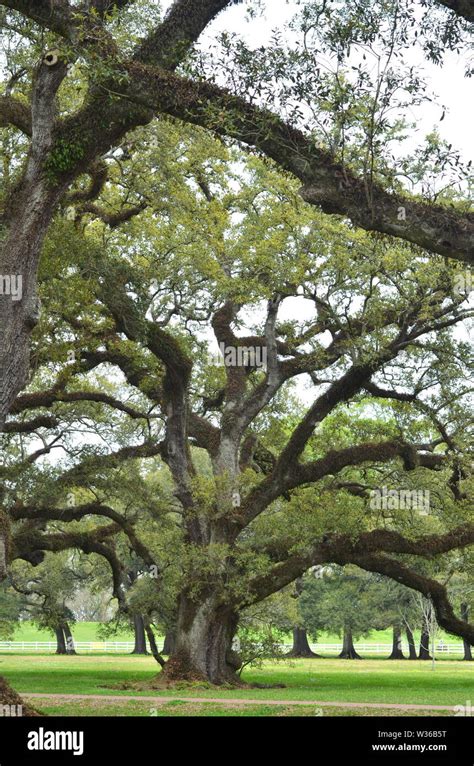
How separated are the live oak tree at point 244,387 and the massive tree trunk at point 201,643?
4cm

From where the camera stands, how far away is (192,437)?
25.3m

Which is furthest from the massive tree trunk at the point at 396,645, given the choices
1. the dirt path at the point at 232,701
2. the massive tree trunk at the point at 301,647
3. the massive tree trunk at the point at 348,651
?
the dirt path at the point at 232,701

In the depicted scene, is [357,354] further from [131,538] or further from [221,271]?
[131,538]

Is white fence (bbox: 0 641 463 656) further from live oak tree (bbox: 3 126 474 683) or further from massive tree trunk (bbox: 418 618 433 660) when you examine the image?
live oak tree (bbox: 3 126 474 683)

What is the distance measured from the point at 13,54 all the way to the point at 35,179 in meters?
5.81

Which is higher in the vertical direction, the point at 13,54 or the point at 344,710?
the point at 13,54

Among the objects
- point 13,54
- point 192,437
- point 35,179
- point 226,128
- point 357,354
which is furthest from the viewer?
point 192,437

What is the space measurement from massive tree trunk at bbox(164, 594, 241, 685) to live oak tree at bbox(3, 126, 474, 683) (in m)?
0.04

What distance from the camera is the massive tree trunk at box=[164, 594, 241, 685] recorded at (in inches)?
869

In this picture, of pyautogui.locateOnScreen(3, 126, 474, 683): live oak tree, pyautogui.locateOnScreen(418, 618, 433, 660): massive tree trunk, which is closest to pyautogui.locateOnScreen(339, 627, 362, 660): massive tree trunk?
pyautogui.locateOnScreen(418, 618, 433, 660): massive tree trunk

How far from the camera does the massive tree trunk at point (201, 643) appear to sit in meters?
22.1

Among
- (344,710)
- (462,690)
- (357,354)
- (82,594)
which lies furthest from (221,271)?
(82,594)

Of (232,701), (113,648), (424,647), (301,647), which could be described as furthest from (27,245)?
(113,648)
